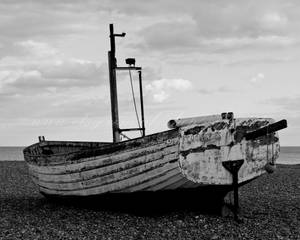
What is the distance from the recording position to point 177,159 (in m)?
10.1

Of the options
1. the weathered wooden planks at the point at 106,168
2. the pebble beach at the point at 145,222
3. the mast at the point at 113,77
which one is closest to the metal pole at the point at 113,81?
the mast at the point at 113,77

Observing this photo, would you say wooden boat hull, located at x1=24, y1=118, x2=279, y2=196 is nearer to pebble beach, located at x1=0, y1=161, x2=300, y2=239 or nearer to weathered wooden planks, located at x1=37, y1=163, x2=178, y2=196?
weathered wooden planks, located at x1=37, y1=163, x2=178, y2=196

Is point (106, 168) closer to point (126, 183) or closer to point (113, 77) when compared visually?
point (126, 183)

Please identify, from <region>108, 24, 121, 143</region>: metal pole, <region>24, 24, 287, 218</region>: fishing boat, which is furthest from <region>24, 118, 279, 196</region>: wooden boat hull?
→ <region>108, 24, 121, 143</region>: metal pole

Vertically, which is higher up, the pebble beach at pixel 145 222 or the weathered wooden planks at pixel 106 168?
the weathered wooden planks at pixel 106 168

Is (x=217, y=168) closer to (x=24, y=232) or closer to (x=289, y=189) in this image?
(x=24, y=232)

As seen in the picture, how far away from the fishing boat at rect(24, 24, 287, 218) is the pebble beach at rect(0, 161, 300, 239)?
28.3 inches

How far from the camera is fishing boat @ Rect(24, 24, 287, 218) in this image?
33.2ft

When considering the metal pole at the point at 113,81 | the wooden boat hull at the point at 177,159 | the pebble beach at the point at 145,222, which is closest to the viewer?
the pebble beach at the point at 145,222

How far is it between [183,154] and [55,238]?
9.88 feet

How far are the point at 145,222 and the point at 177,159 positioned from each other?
1580 millimetres

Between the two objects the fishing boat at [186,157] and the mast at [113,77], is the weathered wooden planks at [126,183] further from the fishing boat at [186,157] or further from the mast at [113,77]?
the mast at [113,77]

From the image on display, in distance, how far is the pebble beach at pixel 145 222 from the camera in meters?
9.63

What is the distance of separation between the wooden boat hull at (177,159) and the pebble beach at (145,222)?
2.42 feet
